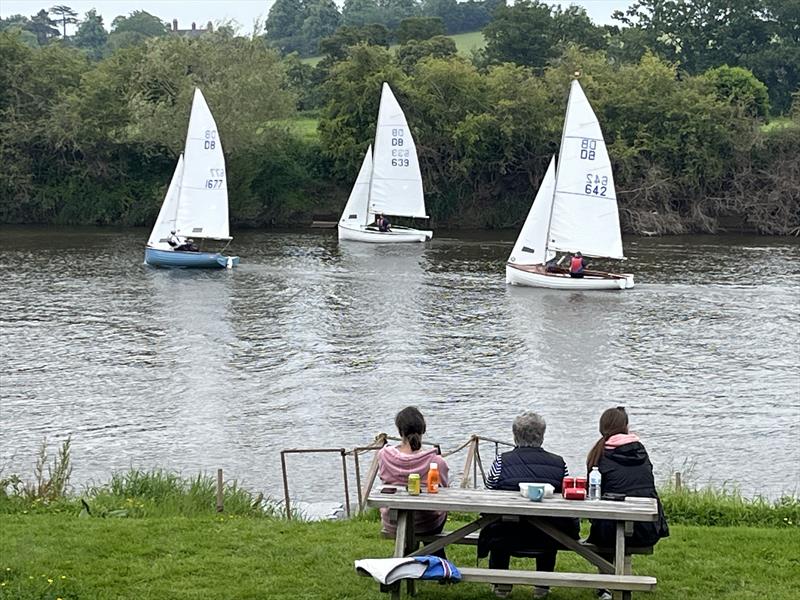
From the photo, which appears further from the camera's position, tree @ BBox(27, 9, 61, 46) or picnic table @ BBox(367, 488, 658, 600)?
tree @ BBox(27, 9, 61, 46)

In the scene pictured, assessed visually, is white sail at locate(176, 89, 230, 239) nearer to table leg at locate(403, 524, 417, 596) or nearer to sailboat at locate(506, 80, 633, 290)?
sailboat at locate(506, 80, 633, 290)

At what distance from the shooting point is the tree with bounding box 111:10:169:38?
502 ft

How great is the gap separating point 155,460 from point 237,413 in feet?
12.6

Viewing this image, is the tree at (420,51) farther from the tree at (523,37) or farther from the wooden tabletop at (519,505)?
the wooden tabletop at (519,505)

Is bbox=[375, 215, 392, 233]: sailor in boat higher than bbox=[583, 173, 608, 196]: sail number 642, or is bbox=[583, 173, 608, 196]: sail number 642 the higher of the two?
bbox=[583, 173, 608, 196]: sail number 642

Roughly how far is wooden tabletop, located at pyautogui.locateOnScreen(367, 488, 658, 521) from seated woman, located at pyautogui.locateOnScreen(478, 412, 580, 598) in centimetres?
33

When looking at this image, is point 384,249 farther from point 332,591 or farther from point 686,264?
point 332,591

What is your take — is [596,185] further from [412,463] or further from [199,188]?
[412,463]

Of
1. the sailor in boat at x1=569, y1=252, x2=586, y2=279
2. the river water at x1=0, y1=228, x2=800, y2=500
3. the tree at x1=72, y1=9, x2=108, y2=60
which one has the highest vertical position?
the tree at x1=72, y1=9, x2=108, y2=60

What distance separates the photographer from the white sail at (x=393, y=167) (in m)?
56.0

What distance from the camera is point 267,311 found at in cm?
3572

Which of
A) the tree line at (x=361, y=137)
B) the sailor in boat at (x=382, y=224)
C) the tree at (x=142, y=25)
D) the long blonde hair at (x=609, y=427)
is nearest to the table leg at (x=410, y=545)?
the long blonde hair at (x=609, y=427)

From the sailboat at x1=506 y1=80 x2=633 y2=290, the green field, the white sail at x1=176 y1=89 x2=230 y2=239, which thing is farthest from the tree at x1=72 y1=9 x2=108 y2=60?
the sailboat at x1=506 y1=80 x2=633 y2=290

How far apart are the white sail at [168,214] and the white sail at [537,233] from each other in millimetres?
13231
